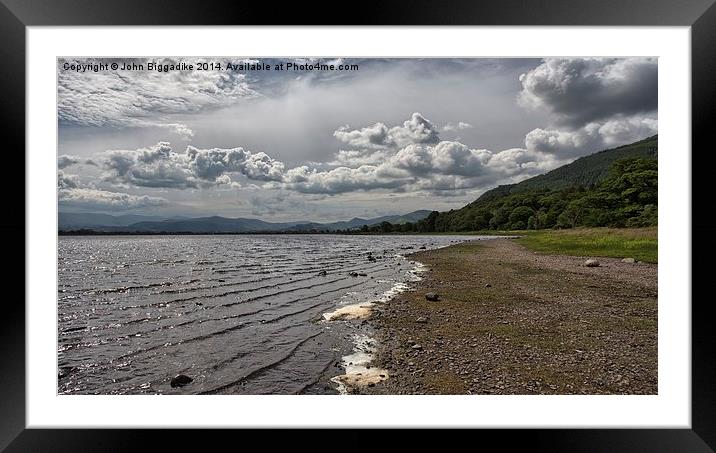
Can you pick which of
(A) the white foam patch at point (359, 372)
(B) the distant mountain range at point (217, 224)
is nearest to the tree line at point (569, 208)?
(B) the distant mountain range at point (217, 224)

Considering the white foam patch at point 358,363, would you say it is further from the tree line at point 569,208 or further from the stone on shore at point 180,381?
the tree line at point 569,208

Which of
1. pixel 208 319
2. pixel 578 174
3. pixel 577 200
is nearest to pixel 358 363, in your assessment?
pixel 208 319

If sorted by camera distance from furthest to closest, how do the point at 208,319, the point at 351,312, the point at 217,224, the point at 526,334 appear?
the point at 217,224 < the point at 208,319 < the point at 351,312 < the point at 526,334

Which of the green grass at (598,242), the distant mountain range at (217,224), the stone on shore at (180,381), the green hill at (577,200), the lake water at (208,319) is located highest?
the green hill at (577,200)

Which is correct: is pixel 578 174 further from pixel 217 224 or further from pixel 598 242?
pixel 217 224

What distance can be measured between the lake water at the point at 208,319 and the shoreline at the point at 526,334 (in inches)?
30.3

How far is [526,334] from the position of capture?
4.98m

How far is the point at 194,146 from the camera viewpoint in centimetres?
757

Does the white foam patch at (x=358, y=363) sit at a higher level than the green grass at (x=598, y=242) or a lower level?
lower

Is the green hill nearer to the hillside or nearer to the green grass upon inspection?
the hillside

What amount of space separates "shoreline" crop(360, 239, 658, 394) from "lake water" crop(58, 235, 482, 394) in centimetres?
77
